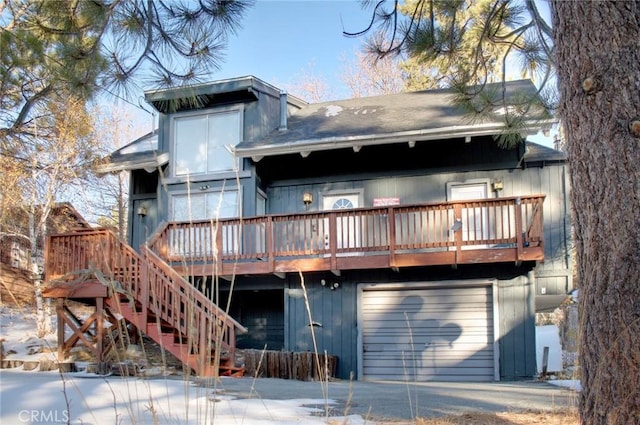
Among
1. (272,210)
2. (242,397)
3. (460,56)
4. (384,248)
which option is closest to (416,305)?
(384,248)

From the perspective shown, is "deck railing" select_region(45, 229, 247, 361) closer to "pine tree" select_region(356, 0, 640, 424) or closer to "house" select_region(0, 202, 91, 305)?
"house" select_region(0, 202, 91, 305)

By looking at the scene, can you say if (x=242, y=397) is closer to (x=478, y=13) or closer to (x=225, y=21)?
(x=225, y=21)

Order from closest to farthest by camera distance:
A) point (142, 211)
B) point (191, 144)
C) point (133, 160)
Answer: point (133, 160)
point (191, 144)
point (142, 211)

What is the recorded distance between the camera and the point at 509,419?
14.4ft

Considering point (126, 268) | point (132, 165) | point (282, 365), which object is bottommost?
point (282, 365)

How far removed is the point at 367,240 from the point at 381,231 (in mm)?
561

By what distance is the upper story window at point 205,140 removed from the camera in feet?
43.0

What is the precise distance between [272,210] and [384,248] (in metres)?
3.27

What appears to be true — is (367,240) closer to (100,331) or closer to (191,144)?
(100,331)

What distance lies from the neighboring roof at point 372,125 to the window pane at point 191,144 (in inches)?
47.9

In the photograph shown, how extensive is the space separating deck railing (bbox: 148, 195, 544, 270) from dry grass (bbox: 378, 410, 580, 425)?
5.74 meters

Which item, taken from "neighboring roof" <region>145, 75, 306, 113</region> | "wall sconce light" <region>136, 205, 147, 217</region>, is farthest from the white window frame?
"wall sconce light" <region>136, 205, 147, 217</region>

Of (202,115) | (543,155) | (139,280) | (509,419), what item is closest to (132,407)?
(509,419)

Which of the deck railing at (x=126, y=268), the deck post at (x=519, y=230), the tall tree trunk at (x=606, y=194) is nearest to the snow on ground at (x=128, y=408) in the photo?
the tall tree trunk at (x=606, y=194)
